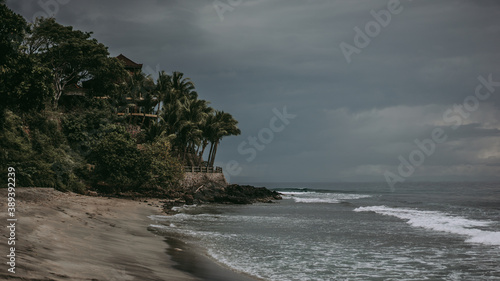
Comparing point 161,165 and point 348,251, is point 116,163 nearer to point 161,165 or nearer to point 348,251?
point 161,165

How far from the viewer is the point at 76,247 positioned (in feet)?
32.1

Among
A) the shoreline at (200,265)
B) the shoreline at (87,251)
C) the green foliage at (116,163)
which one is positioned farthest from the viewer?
the green foliage at (116,163)

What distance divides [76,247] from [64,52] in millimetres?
42058

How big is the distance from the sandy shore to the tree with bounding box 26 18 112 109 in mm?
31855

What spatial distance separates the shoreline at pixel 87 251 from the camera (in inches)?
286

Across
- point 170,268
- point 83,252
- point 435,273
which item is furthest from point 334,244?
point 83,252

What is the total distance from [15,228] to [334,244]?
39.3ft

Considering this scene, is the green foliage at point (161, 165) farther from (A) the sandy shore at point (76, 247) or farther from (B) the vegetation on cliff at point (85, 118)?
(A) the sandy shore at point (76, 247)

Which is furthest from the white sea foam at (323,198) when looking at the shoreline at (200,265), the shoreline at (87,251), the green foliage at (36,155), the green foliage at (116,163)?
the shoreline at (200,265)

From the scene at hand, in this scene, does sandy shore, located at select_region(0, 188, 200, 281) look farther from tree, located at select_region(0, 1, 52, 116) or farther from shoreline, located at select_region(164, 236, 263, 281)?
tree, located at select_region(0, 1, 52, 116)

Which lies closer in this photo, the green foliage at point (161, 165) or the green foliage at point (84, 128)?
the green foliage at point (84, 128)

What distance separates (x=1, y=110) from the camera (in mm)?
24812

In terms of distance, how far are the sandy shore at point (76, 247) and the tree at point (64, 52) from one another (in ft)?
105

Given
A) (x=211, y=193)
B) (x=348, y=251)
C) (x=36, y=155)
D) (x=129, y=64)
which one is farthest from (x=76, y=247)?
(x=129, y=64)
